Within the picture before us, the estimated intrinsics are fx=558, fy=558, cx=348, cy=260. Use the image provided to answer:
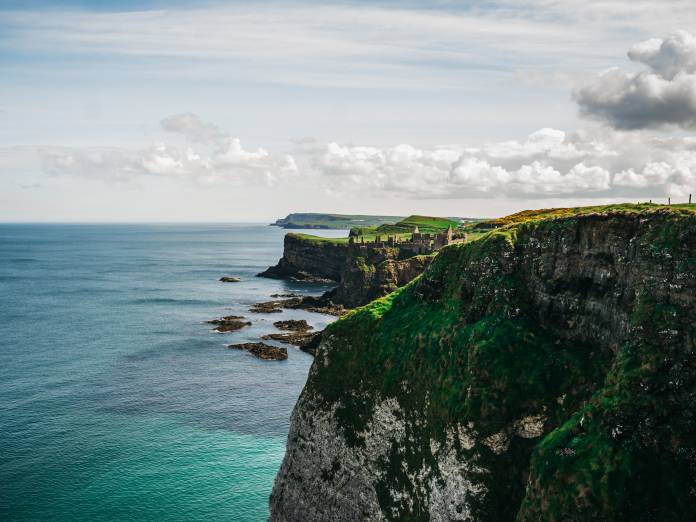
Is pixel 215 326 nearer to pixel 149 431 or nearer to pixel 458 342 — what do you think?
pixel 149 431

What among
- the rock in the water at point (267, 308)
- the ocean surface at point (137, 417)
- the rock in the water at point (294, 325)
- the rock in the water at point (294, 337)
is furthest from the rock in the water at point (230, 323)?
the rock in the water at point (294, 337)

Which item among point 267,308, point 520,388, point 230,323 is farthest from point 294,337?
point 520,388

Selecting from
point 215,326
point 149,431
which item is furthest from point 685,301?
point 215,326

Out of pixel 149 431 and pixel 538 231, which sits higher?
pixel 538 231

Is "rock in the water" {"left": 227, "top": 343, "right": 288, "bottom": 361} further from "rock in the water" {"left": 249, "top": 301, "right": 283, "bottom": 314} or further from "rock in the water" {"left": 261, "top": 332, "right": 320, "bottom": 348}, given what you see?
"rock in the water" {"left": 249, "top": 301, "right": 283, "bottom": 314}

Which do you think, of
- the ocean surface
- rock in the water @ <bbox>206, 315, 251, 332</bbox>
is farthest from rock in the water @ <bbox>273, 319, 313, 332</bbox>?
rock in the water @ <bbox>206, 315, 251, 332</bbox>

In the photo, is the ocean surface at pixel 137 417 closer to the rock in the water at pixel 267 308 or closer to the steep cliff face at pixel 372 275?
the rock in the water at pixel 267 308
